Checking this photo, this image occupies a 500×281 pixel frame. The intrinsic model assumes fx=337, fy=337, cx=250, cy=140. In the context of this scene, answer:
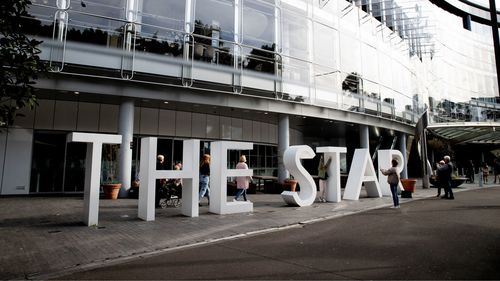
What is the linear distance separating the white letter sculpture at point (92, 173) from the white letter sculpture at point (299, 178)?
236 inches

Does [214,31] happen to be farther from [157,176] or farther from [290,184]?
[157,176]

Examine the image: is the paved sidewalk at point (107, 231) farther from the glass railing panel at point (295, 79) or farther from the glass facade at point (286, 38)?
the glass railing panel at point (295, 79)

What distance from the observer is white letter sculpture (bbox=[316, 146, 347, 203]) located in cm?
1330

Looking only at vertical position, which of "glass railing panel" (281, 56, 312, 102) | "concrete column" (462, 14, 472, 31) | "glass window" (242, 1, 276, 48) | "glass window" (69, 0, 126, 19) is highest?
"concrete column" (462, 14, 472, 31)

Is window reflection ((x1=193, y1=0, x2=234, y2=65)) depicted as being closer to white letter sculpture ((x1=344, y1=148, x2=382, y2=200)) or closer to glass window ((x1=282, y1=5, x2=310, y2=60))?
glass window ((x1=282, y1=5, x2=310, y2=60))

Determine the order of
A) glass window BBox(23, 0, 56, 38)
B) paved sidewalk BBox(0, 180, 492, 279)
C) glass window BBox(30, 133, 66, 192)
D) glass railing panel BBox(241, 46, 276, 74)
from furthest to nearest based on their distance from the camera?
glass railing panel BBox(241, 46, 276, 74) → glass window BBox(30, 133, 66, 192) → glass window BBox(23, 0, 56, 38) → paved sidewalk BBox(0, 180, 492, 279)

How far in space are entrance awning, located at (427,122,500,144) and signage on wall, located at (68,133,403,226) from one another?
1908cm

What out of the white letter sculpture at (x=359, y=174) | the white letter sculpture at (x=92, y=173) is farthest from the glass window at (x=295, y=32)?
the white letter sculpture at (x=92, y=173)

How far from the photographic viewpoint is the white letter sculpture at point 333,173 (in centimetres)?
1330

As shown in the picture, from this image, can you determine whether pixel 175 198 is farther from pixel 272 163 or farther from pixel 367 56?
pixel 367 56

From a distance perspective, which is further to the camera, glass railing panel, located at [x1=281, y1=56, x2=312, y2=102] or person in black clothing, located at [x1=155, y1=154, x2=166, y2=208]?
Answer: glass railing panel, located at [x1=281, y1=56, x2=312, y2=102]

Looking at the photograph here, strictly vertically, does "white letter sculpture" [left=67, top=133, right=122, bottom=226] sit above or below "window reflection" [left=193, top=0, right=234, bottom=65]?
below

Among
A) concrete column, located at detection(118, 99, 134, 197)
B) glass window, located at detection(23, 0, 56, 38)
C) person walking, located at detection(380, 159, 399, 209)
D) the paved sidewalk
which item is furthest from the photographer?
concrete column, located at detection(118, 99, 134, 197)

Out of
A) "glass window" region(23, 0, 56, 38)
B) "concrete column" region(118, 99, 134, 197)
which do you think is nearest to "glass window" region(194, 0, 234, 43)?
"concrete column" region(118, 99, 134, 197)
